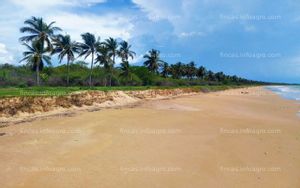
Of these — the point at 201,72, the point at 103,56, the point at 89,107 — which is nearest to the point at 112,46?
the point at 103,56

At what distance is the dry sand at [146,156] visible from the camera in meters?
7.10

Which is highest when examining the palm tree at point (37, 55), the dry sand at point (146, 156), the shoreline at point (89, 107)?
the palm tree at point (37, 55)

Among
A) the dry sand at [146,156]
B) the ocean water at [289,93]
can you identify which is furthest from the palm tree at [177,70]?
the dry sand at [146,156]

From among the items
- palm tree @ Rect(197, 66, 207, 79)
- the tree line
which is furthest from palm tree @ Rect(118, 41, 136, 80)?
palm tree @ Rect(197, 66, 207, 79)

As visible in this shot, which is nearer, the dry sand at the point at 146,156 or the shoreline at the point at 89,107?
the dry sand at the point at 146,156

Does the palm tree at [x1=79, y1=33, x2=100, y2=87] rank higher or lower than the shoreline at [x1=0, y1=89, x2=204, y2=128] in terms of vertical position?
higher

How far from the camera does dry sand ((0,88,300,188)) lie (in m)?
7.10

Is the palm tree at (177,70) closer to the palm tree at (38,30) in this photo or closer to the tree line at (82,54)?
the tree line at (82,54)

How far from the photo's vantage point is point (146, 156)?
898 centimetres

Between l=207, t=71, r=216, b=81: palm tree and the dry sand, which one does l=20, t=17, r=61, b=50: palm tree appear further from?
l=207, t=71, r=216, b=81: palm tree

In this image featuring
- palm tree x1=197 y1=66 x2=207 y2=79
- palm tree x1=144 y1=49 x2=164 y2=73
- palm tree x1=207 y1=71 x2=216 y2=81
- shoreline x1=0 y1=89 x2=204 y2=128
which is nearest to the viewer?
shoreline x1=0 y1=89 x2=204 y2=128

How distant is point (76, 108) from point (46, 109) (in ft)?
9.49

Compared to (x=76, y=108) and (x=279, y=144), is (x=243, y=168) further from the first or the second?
(x=76, y=108)

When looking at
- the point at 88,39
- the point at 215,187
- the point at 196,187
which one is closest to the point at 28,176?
the point at 196,187
